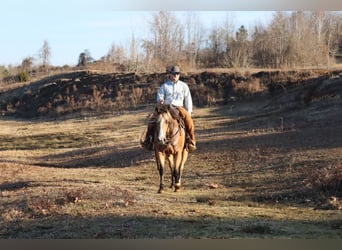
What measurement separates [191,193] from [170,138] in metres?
1.99

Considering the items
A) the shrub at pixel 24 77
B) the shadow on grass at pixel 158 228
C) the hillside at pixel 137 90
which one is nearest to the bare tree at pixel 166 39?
the hillside at pixel 137 90

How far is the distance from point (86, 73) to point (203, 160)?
2015 inches

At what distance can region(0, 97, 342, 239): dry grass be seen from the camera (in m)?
9.56

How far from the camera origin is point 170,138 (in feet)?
45.3

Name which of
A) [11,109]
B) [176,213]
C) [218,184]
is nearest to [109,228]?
[176,213]

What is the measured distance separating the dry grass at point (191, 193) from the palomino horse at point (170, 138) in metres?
0.89

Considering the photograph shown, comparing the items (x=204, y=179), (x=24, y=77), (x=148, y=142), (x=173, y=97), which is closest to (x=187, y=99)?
(x=173, y=97)

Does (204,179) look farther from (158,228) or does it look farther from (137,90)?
(137,90)

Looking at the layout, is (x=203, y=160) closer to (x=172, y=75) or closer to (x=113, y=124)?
(x=172, y=75)

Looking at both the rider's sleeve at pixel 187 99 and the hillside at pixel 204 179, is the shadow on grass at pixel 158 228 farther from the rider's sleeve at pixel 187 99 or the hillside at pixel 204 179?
the rider's sleeve at pixel 187 99

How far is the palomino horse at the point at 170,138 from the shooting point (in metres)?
13.5

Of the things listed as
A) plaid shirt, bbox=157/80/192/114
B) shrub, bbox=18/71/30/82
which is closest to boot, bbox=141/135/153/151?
plaid shirt, bbox=157/80/192/114

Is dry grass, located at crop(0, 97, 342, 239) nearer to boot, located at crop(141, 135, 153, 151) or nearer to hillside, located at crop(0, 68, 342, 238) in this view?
hillside, located at crop(0, 68, 342, 238)

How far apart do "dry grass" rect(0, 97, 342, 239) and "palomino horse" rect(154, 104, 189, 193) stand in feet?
2.91
